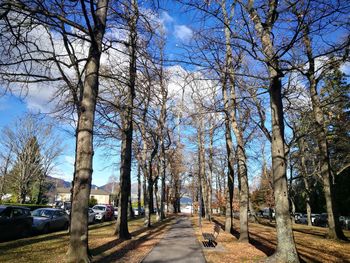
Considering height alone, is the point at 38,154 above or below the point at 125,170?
above

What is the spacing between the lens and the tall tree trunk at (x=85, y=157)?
8648 mm

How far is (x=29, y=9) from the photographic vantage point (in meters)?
8.42

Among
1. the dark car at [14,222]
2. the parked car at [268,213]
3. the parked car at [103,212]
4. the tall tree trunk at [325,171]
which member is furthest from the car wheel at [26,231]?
the parked car at [268,213]

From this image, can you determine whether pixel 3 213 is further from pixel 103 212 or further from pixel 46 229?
pixel 103 212

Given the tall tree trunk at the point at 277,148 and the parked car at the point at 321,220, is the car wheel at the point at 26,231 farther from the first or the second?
the parked car at the point at 321,220

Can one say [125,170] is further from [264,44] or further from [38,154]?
[38,154]

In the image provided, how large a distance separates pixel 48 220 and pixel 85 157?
11.7m

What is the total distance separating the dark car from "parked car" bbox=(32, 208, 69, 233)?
1.72 meters

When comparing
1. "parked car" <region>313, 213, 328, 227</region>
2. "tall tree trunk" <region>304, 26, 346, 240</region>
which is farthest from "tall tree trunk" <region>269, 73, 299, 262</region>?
"parked car" <region>313, 213, 328, 227</region>

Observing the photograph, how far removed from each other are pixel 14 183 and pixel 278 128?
4780 cm

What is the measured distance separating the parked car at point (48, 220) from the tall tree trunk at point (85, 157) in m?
10.5

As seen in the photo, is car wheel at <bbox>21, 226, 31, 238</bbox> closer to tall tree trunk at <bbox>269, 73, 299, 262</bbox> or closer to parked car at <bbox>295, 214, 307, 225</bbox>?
tall tree trunk at <bbox>269, 73, 299, 262</bbox>

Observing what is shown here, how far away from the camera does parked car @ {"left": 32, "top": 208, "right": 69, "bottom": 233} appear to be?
18.0 m

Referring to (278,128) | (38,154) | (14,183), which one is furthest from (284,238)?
(14,183)
